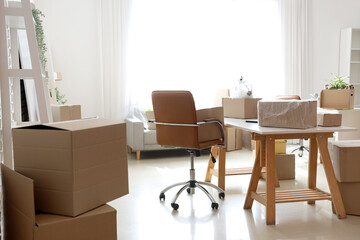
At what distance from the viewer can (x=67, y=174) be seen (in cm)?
176

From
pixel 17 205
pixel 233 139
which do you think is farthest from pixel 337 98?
pixel 17 205

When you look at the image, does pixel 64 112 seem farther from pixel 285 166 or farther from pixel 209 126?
pixel 285 166

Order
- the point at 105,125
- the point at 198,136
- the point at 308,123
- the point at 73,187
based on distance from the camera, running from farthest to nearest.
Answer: the point at 198,136 < the point at 308,123 < the point at 105,125 < the point at 73,187

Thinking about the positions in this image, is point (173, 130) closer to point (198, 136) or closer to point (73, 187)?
point (198, 136)

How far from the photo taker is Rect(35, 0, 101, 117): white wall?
618cm

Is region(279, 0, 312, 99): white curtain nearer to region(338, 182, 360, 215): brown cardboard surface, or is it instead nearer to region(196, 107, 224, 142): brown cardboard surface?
region(196, 107, 224, 142): brown cardboard surface

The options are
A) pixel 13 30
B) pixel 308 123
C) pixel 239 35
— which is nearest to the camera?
pixel 13 30

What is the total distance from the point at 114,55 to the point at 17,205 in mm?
4686

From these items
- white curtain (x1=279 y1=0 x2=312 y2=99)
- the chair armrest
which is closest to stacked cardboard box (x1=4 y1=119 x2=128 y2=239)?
the chair armrest

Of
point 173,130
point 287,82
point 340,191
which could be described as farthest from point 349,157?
point 287,82

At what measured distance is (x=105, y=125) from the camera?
192 cm

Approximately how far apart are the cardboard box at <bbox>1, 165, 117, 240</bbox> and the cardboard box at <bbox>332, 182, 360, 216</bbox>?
6.92 ft

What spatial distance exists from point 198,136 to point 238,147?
10.4 ft

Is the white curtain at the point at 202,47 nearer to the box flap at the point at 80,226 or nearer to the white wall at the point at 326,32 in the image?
the white wall at the point at 326,32
